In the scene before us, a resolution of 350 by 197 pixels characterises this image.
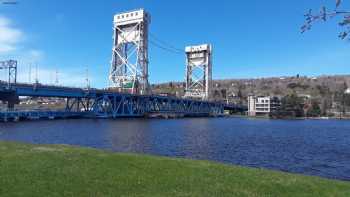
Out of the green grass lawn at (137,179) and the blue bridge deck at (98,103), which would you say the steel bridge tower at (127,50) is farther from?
the green grass lawn at (137,179)

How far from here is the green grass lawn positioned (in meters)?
12.5

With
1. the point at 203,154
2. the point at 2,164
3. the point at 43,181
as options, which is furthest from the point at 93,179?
the point at 203,154

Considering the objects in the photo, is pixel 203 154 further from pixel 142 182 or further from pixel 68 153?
pixel 142 182

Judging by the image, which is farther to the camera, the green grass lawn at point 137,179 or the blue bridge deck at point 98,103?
the blue bridge deck at point 98,103

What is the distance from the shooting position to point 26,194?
38.6 feet

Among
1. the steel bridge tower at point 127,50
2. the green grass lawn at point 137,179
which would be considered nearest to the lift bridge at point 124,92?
the steel bridge tower at point 127,50

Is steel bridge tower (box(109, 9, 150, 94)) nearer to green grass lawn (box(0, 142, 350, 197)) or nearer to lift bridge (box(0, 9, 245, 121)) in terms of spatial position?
lift bridge (box(0, 9, 245, 121))

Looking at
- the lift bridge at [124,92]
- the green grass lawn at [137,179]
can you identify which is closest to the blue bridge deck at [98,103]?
the lift bridge at [124,92]

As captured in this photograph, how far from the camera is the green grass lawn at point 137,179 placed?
493 inches

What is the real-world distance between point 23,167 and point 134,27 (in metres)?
138

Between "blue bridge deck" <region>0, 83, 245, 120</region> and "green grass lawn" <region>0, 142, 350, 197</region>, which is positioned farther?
"blue bridge deck" <region>0, 83, 245, 120</region>

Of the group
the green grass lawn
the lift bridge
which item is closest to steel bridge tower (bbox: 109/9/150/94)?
the lift bridge

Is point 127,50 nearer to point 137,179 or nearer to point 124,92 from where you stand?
point 124,92

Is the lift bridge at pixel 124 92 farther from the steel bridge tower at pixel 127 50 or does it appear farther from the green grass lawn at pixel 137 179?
the green grass lawn at pixel 137 179
